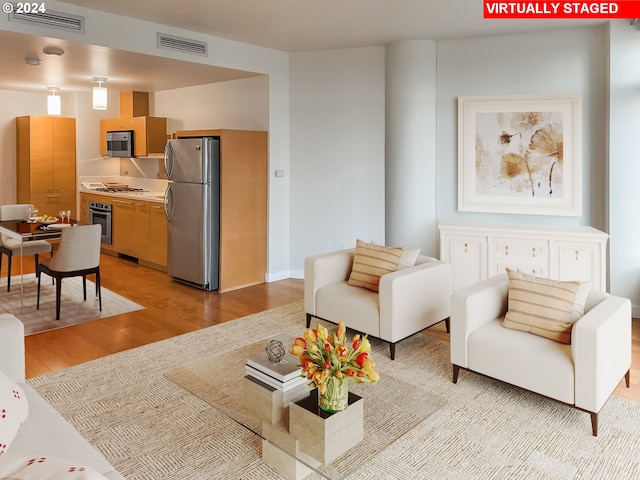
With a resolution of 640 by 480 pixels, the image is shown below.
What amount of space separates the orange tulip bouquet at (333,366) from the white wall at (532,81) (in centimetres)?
360

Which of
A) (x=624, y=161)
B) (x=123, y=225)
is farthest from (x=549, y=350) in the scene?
(x=123, y=225)

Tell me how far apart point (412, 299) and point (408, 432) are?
1.35 metres

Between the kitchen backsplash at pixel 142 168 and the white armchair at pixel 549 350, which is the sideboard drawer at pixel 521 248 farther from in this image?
the kitchen backsplash at pixel 142 168

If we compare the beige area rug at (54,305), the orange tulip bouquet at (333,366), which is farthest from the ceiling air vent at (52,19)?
the orange tulip bouquet at (333,366)

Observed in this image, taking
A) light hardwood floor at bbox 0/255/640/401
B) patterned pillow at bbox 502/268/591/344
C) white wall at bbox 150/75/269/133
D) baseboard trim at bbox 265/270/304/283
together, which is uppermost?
white wall at bbox 150/75/269/133

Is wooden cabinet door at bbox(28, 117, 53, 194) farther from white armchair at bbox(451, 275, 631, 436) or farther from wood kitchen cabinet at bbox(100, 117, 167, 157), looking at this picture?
white armchair at bbox(451, 275, 631, 436)

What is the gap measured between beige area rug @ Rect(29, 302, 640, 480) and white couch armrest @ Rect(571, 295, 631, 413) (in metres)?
0.21

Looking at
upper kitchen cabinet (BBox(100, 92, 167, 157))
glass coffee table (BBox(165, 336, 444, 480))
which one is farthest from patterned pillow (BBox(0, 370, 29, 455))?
upper kitchen cabinet (BBox(100, 92, 167, 157))

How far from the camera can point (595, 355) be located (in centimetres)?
259

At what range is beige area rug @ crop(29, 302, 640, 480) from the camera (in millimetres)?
2385

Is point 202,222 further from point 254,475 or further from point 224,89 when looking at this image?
point 254,475

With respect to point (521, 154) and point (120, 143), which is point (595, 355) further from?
point (120, 143)

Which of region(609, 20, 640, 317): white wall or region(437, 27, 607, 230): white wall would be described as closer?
region(609, 20, 640, 317): white wall

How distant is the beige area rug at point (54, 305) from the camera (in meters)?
4.54
